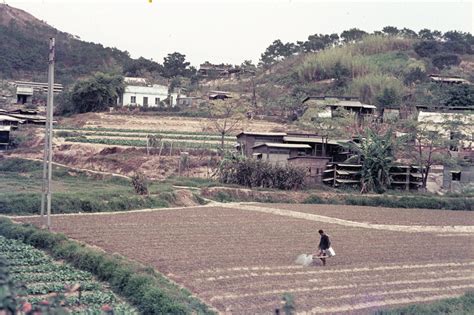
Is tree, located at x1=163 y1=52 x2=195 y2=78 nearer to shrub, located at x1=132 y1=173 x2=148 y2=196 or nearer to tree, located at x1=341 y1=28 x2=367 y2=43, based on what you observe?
tree, located at x1=341 y1=28 x2=367 y2=43

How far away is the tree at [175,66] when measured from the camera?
88188 millimetres

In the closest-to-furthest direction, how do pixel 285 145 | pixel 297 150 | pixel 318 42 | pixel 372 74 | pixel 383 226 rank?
1. pixel 383 226
2. pixel 285 145
3. pixel 297 150
4. pixel 372 74
5. pixel 318 42

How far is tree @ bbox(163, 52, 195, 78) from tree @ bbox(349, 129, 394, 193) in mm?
53800

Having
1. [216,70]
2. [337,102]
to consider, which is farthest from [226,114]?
[216,70]

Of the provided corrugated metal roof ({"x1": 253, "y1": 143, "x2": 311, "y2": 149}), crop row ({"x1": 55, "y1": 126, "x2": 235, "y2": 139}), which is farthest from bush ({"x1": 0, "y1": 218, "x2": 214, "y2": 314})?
crop row ({"x1": 55, "y1": 126, "x2": 235, "y2": 139})

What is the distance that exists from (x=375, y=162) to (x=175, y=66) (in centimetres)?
5706

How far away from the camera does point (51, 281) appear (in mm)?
13914

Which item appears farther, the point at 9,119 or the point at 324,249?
the point at 9,119

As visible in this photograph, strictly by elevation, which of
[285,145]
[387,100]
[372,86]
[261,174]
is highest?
[372,86]

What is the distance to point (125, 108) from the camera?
60000 mm

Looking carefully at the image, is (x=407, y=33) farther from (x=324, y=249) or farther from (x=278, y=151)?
(x=324, y=249)

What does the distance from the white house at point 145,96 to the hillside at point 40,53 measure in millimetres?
11119

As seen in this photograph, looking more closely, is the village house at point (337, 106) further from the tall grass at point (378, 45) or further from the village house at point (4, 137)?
the tall grass at point (378, 45)

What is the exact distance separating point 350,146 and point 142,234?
770 inches
